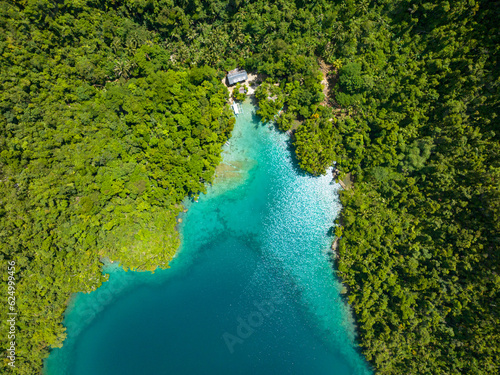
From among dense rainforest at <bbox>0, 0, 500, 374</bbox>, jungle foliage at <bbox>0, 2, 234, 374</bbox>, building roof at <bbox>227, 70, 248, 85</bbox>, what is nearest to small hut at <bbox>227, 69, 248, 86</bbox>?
building roof at <bbox>227, 70, 248, 85</bbox>

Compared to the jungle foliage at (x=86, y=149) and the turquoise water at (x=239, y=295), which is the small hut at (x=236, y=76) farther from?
the turquoise water at (x=239, y=295)

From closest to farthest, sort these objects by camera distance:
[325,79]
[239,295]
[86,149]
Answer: [86,149] → [239,295] → [325,79]

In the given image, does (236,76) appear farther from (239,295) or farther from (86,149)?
(239,295)

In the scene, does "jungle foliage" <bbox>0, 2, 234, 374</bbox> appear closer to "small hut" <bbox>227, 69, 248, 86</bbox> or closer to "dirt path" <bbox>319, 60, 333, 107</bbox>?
"small hut" <bbox>227, 69, 248, 86</bbox>

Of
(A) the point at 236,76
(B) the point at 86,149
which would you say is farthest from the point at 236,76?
(B) the point at 86,149

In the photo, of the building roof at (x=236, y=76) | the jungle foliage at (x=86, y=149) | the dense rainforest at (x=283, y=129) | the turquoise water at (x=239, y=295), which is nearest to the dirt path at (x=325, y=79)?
the dense rainforest at (x=283, y=129)
